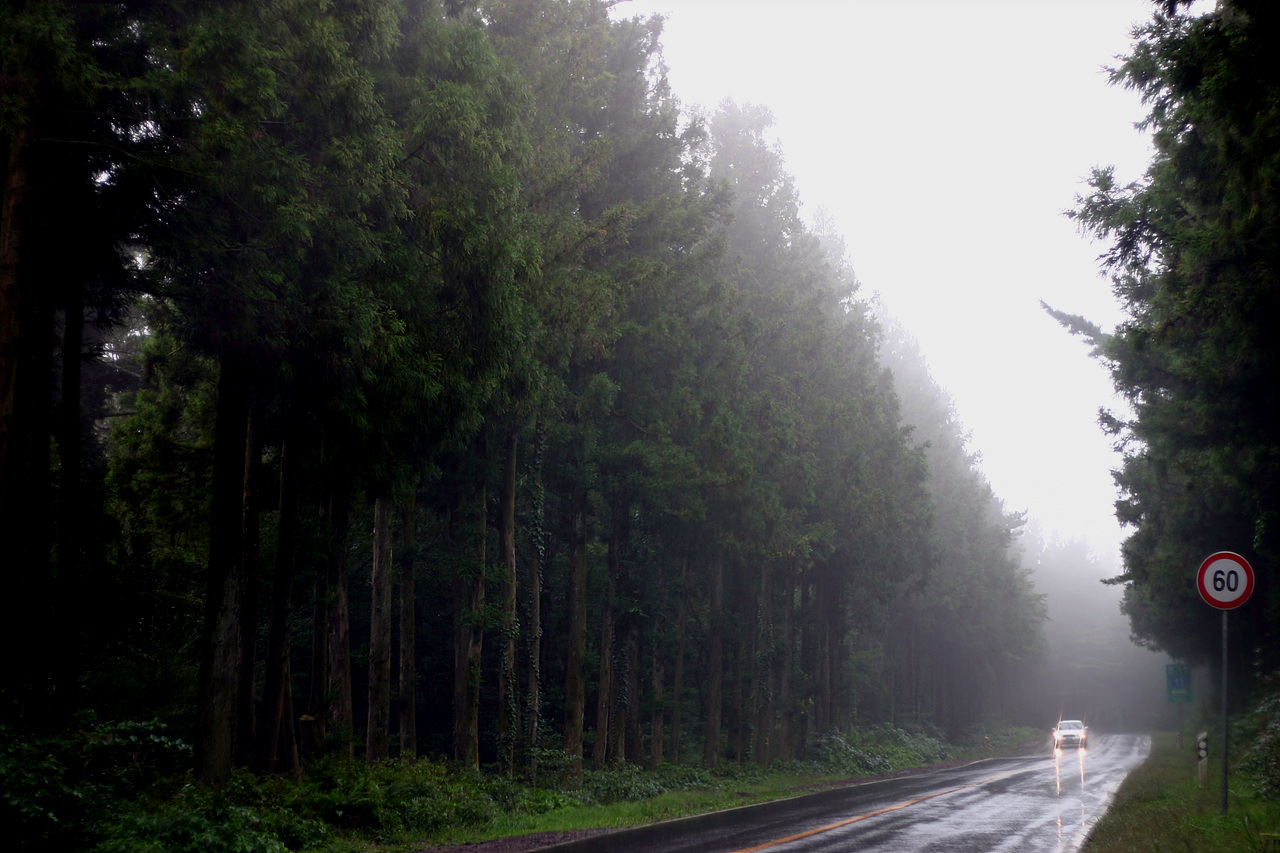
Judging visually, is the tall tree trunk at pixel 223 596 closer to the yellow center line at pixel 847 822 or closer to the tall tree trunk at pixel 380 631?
the tall tree trunk at pixel 380 631

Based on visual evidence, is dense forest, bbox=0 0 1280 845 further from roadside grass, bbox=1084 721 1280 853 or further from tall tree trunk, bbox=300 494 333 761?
roadside grass, bbox=1084 721 1280 853

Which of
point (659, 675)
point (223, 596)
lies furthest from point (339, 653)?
point (659, 675)

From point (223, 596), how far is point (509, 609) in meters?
7.14

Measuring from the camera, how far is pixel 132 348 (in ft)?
96.3

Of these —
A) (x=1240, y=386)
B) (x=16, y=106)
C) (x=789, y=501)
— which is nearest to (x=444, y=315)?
(x=16, y=106)

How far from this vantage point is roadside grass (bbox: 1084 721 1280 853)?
10.1 metres

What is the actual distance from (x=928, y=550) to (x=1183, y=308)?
26.9m

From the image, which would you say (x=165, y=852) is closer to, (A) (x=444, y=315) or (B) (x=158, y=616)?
(A) (x=444, y=315)

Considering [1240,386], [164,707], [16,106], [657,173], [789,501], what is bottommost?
[164,707]

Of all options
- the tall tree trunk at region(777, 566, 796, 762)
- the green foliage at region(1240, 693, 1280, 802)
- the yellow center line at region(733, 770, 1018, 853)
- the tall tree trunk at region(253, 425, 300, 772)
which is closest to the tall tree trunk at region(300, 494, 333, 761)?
the tall tree trunk at region(253, 425, 300, 772)

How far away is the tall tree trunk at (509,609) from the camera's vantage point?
18141 millimetres

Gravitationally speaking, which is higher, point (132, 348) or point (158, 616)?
point (132, 348)

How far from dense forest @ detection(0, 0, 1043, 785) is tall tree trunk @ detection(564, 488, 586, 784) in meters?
0.08

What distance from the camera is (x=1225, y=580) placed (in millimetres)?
10883
